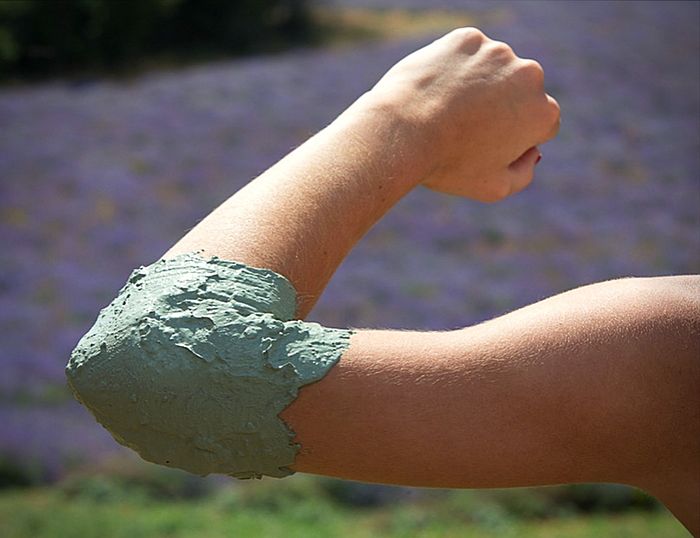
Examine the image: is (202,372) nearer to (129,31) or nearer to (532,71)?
(532,71)

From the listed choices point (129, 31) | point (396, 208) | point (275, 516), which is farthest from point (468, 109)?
point (129, 31)

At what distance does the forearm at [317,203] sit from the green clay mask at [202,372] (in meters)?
0.05

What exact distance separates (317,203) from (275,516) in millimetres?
2820

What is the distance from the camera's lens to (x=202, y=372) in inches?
18.4

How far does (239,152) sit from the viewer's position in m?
4.72

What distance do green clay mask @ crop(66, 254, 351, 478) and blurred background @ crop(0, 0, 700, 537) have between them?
280 centimetres

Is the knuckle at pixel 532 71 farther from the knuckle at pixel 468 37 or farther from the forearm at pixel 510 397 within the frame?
the forearm at pixel 510 397

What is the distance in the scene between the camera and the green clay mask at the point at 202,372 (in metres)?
0.47

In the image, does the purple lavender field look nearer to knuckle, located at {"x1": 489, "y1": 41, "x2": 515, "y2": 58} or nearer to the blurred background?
the blurred background

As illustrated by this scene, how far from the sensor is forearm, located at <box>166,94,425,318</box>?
21.8 inches

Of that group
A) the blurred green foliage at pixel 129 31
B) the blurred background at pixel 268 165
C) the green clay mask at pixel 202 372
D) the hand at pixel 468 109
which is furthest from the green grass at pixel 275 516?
the green clay mask at pixel 202 372

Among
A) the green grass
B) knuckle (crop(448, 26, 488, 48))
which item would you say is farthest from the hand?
the green grass

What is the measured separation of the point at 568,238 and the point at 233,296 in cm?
398

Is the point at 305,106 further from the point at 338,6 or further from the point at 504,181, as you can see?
the point at 504,181
